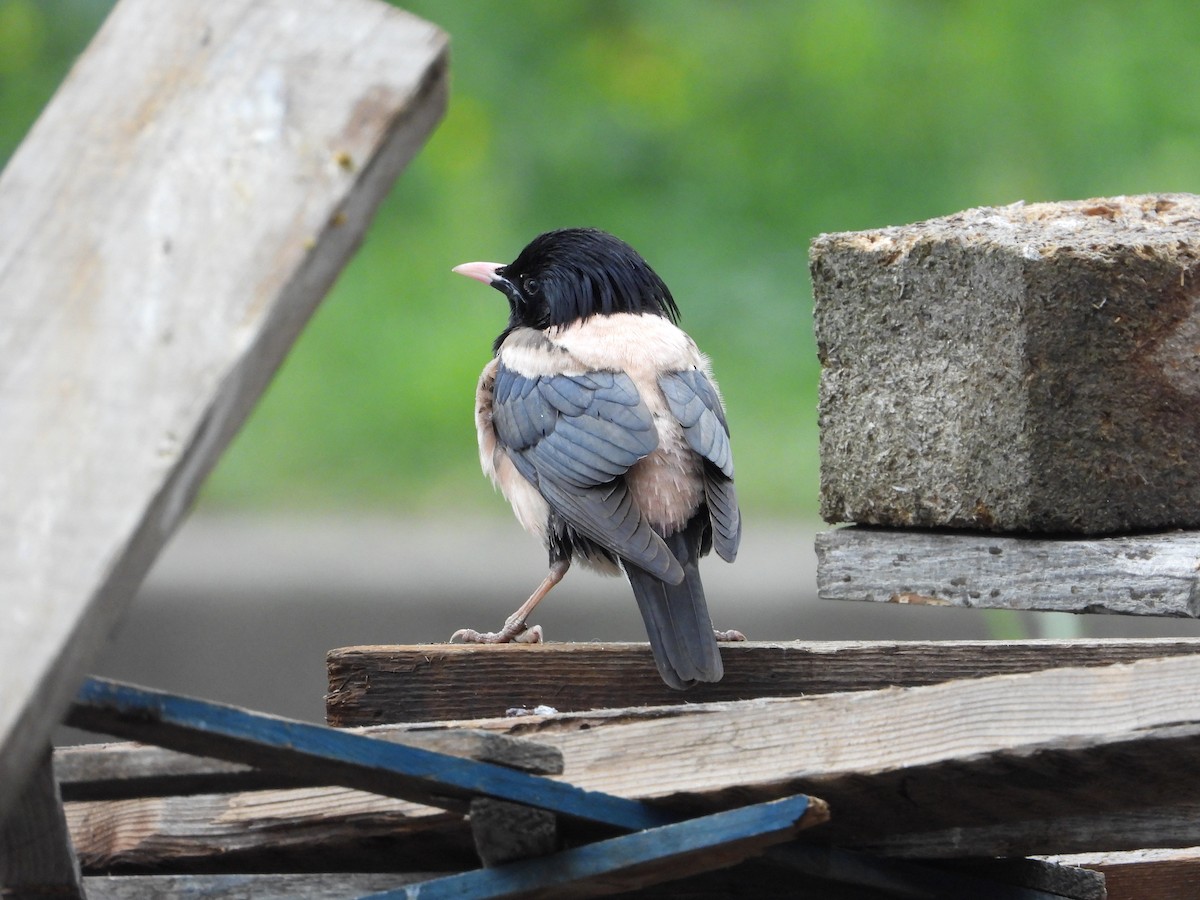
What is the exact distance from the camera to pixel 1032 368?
2652 mm

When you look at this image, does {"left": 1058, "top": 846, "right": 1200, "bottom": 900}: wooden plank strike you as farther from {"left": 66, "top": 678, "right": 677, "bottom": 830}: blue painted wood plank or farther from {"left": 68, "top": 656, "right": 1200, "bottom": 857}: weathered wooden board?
{"left": 66, "top": 678, "right": 677, "bottom": 830}: blue painted wood plank

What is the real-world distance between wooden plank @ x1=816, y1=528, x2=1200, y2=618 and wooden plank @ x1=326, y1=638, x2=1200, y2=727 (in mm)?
112

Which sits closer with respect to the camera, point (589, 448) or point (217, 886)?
point (217, 886)

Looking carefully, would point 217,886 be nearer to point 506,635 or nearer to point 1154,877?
point 506,635

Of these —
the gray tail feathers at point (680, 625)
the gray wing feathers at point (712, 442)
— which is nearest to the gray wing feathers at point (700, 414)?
the gray wing feathers at point (712, 442)

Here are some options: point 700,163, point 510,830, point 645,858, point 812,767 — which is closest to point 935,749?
point 812,767

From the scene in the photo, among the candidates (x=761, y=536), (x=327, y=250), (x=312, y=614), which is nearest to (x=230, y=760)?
(x=327, y=250)

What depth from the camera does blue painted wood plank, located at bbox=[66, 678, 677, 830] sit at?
162cm

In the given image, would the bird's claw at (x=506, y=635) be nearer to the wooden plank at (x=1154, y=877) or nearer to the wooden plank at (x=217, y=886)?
the wooden plank at (x=217, y=886)

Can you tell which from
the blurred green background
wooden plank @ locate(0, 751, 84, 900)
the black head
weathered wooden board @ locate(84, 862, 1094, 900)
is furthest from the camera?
the blurred green background

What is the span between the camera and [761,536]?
7.14 metres

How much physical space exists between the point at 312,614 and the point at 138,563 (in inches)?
211

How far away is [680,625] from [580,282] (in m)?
1.46

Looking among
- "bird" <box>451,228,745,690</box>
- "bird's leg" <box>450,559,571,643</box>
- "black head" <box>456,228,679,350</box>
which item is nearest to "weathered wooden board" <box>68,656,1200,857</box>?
"bird" <box>451,228,745,690</box>
